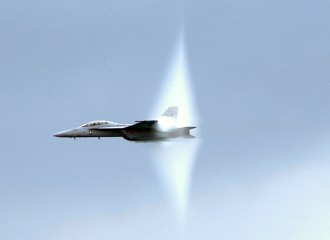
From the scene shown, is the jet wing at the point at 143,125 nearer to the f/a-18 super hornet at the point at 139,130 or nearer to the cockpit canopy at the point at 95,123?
the f/a-18 super hornet at the point at 139,130

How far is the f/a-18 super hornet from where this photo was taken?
112 metres

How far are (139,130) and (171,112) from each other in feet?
30.5

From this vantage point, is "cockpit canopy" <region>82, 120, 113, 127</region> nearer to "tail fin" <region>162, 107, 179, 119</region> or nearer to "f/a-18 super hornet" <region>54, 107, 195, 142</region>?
"f/a-18 super hornet" <region>54, 107, 195, 142</region>

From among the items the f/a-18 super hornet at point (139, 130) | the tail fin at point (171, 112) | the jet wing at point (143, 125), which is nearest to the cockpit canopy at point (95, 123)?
the f/a-18 super hornet at point (139, 130)

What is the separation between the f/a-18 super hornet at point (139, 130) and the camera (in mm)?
112188

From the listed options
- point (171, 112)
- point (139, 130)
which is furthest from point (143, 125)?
point (171, 112)

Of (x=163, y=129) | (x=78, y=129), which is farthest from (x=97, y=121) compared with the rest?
(x=163, y=129)

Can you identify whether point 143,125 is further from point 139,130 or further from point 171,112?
point 171,112

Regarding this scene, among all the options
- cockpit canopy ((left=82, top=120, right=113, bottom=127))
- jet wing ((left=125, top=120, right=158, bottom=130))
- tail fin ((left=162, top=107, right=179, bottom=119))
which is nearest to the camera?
jet wing ((left=125, top=120, right=158, bottom=130))

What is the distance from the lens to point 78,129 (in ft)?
395

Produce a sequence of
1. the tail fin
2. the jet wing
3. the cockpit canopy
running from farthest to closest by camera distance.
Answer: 1. the tail fin
2. the cockpit canopy
3. the jet wing

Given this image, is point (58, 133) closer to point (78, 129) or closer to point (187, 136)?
point (78, 129)

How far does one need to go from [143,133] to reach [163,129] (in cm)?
407

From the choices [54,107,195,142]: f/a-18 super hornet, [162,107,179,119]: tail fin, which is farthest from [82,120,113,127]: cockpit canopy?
[162,107,179,119]: tail fin
